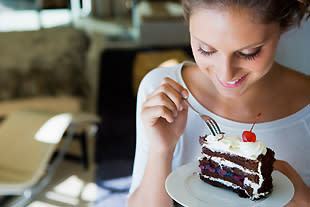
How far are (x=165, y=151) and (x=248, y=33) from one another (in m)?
0.35

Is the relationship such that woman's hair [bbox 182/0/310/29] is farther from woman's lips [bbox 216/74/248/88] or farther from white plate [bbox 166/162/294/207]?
white plate [bbox 166/162/294/207]

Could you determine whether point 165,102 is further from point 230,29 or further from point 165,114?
Result: point 230,29

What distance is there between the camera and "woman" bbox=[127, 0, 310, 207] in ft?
2.81

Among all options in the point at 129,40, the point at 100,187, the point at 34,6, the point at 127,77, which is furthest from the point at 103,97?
the point at 34,6

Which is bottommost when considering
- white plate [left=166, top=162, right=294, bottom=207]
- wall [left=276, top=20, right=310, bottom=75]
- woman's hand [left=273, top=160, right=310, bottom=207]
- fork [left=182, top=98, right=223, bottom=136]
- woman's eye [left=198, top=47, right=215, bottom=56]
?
woman's hand [left=273, top=160, right=310, bottom=207]

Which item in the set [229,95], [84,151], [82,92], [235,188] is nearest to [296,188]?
[235,188]

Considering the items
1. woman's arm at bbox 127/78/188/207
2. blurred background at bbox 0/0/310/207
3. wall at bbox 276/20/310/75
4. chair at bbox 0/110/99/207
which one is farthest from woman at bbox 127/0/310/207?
blurred background at bbox 0/0/310/207

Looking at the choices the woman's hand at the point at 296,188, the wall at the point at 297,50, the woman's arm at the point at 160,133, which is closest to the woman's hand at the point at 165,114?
the woman's arm at the point at 160,133

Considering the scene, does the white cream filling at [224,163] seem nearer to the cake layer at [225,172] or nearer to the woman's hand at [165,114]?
the cake layer at [225,172]

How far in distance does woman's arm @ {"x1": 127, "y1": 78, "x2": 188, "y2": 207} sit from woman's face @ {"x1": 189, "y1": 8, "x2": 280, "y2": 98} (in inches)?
4.1

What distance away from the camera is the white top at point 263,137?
1.10 metres

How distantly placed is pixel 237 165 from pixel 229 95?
20 cm

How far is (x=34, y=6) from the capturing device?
A: 7.96m

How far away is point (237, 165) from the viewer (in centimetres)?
104
